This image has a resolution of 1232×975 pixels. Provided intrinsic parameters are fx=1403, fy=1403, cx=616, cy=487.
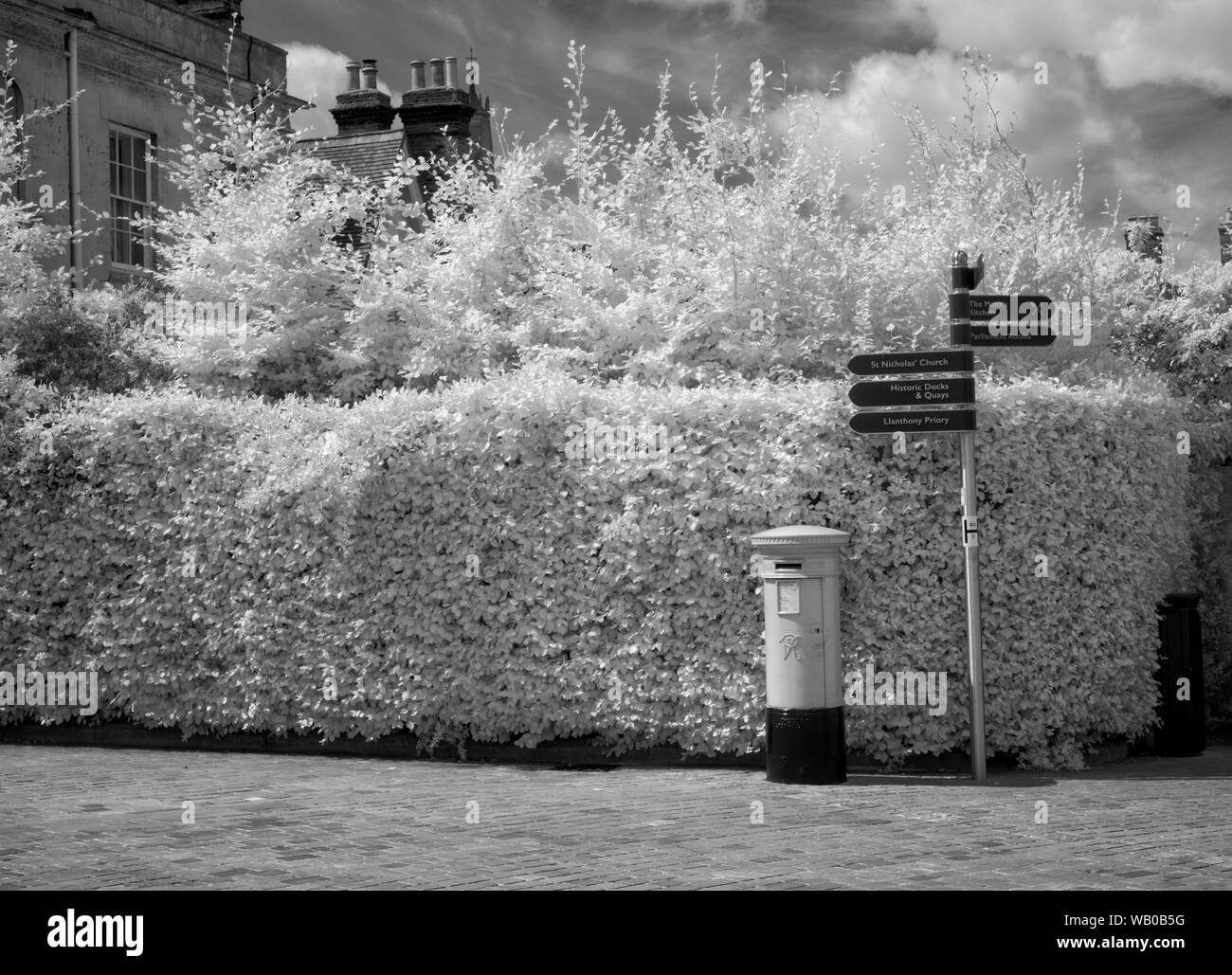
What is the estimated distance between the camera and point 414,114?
89.5 ft

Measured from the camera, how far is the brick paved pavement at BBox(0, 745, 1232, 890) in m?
6.77

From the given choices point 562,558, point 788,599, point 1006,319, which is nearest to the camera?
point 788,599

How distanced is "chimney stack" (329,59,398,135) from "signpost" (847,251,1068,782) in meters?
19.6

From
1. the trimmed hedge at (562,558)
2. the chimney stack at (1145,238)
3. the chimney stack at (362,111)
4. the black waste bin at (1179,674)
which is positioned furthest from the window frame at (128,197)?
the black waste bin at (1179,674)

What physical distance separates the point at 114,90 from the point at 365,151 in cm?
517

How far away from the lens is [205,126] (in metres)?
23.3

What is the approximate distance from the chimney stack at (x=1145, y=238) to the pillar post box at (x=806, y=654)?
8.15m

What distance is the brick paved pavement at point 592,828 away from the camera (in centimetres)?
677

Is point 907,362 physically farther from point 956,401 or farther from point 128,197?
point 128,197

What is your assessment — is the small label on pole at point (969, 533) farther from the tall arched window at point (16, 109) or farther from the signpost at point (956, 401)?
the tall arched window at point (16, 109)

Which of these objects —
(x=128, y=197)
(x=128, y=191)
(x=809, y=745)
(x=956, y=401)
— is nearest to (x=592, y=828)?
(x=809, y=745)

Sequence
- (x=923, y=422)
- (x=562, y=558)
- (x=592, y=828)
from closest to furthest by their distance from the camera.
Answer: (x=592, y=828) < (x=923, y=422) < (x=562, y=558)

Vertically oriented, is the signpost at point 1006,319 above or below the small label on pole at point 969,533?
above

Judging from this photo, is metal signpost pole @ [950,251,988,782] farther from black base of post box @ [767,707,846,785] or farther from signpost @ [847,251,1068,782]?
black base of post box @ [767,707,846,785]
